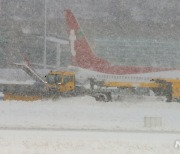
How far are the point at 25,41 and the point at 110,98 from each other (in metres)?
19.7

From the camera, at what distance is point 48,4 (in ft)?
159

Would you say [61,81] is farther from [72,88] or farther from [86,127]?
[86,127]

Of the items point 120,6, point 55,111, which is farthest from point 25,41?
point 55,111

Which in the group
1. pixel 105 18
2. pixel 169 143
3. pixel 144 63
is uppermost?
pixel 105 18

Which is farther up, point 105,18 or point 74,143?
point 105,18

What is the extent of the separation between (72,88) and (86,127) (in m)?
9.49

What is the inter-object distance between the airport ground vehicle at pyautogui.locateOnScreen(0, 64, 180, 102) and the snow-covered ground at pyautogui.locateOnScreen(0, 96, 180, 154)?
0.76 m

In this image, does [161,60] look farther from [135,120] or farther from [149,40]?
[135,120]

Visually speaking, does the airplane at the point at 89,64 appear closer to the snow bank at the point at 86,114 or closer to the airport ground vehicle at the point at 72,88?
the airport ground vehicle at the point at 72,88

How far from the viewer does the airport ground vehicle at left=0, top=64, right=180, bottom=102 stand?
90.9 ft

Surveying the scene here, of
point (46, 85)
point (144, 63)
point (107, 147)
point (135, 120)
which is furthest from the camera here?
point (144, 63)

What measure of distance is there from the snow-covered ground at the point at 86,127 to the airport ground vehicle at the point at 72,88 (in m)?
0.76

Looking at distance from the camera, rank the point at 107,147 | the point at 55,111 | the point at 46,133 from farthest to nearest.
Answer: the point at 55,111, the point at 46,133, the point at 107,147

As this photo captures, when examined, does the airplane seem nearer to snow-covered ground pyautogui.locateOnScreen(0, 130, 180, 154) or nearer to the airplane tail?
the airplane tail
